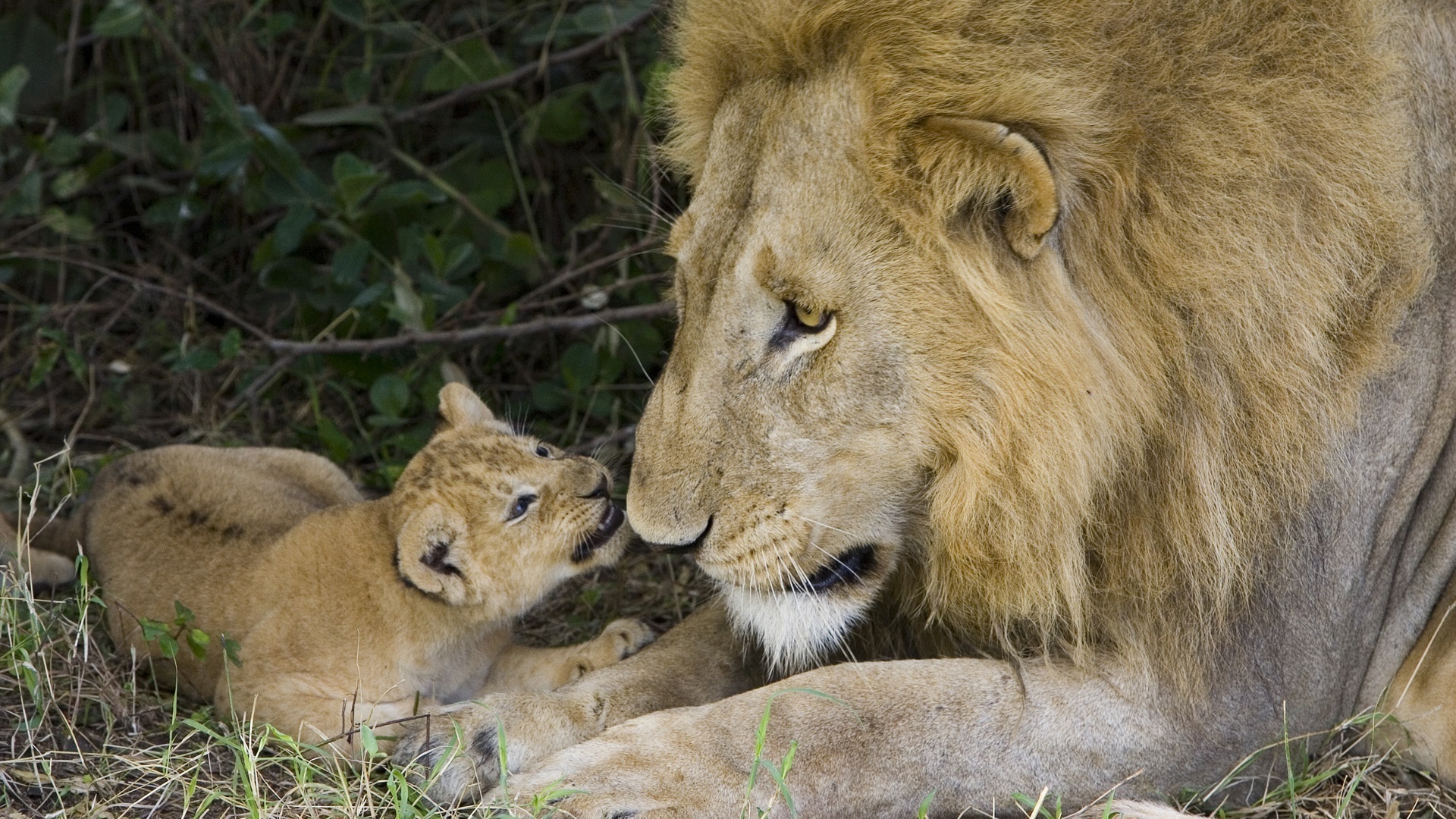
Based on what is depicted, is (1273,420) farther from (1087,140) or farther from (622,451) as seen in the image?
(622,451)

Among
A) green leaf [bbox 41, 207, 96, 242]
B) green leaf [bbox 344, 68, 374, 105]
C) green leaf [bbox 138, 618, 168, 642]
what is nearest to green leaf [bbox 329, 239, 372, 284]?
green leaf [bbox 344, 68, 374, 105]

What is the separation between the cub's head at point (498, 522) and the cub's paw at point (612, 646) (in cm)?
23

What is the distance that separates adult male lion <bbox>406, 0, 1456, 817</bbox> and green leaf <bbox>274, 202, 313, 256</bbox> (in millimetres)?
1929

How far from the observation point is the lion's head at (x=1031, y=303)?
2406 mm

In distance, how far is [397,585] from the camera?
3.08m

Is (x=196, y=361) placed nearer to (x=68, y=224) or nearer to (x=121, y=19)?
(x=68, y=224)

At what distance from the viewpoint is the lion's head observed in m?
A: 2.41

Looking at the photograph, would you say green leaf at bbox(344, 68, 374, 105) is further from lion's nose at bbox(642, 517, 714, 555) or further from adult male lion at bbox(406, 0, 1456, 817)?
lion's nose at bbox(642, 517, 714, 555)

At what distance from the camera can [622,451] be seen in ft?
14.2

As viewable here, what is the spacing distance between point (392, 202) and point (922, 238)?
94.6 inches

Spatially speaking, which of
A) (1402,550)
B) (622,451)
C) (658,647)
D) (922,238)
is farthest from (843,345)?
(622,451)

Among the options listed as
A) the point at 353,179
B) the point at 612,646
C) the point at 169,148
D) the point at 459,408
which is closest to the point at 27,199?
the point at 169,148

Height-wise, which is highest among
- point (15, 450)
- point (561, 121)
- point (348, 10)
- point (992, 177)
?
point (992, 177)

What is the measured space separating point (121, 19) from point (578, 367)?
5.71 ft
